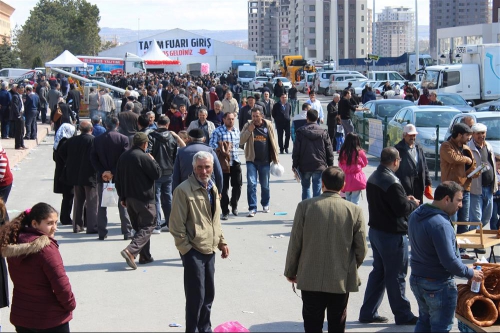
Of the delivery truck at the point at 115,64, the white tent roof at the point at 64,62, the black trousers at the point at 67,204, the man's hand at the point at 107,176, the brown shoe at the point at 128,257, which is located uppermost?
the delivery truck at the point at 115,64

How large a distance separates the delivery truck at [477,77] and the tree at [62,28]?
7179 centimetres

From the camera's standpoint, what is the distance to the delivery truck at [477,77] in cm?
3444

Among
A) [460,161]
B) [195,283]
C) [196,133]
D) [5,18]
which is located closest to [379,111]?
[460,161]

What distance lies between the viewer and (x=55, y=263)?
512 centimetres

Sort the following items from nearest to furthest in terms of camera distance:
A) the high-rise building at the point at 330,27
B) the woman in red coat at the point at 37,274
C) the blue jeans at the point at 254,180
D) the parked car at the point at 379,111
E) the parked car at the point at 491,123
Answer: the woman in red coat at the point at 37,274, the blue jeans at the point at 254,180, the parked car at the point at 491,123, the parked car at the point at 379,111, the high-rise building at the point at 330,27

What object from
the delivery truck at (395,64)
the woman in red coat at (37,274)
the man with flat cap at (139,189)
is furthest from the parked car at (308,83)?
the woman in red coat at (37,274)

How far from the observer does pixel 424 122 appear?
768 inches

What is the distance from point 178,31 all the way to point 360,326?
83341mm

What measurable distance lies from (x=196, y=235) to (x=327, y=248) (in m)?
1.23

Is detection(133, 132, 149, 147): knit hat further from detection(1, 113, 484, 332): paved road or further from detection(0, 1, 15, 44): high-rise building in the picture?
detection(0, 1, 15, 44): high-rise building

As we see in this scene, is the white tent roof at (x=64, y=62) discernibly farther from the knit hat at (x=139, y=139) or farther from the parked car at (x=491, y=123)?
the knit hat at (x=139, y=139)

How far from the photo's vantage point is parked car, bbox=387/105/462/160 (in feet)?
60.1

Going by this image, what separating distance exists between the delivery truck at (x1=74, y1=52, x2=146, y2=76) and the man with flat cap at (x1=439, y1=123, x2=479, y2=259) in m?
57.1

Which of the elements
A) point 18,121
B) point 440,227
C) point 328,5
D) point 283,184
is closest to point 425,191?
point 440,227
